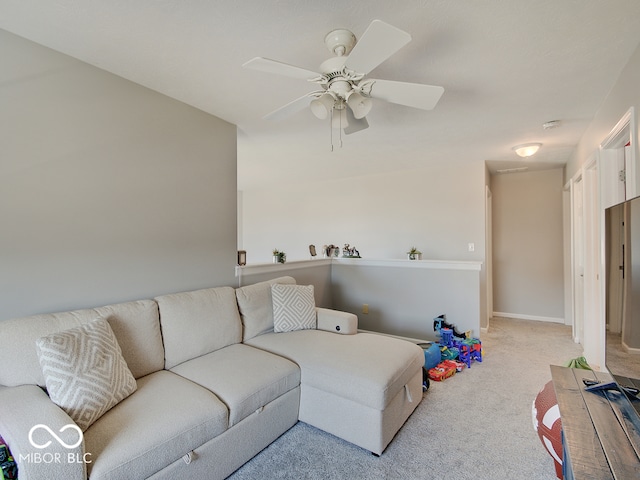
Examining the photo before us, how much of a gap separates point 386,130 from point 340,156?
1041 mm

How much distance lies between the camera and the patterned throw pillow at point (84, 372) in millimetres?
1354

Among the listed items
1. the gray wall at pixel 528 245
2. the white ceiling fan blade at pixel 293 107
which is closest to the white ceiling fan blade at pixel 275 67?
the white ceiling fan blade at pixel 293 107

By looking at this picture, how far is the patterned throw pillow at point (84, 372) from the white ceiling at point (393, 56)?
1652 millimetres

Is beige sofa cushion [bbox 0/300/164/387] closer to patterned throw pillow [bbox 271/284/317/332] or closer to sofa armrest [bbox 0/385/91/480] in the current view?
sofa armrest [bbox 0/385/91/480]

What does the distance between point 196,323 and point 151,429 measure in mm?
891

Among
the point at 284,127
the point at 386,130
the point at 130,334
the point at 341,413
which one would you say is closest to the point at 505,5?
the point at 386,130

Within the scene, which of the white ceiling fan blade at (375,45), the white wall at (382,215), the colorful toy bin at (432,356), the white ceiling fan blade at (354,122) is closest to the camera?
the white ceiling fan blade at (375,45)

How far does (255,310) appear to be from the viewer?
2.63m

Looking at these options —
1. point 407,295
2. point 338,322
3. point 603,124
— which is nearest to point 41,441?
point 338,322

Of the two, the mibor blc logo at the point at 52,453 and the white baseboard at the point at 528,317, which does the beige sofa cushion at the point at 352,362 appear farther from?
the white baseboard at the point at 528,317

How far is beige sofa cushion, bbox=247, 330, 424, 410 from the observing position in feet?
6.00

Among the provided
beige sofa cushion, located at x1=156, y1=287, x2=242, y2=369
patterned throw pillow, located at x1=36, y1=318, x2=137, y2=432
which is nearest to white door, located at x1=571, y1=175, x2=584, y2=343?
beige sofa cushion, located at x1=156, y1=287, x2=242, y2=369

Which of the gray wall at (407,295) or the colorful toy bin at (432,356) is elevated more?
the gray wall at (407,295)

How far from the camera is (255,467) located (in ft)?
5.70
